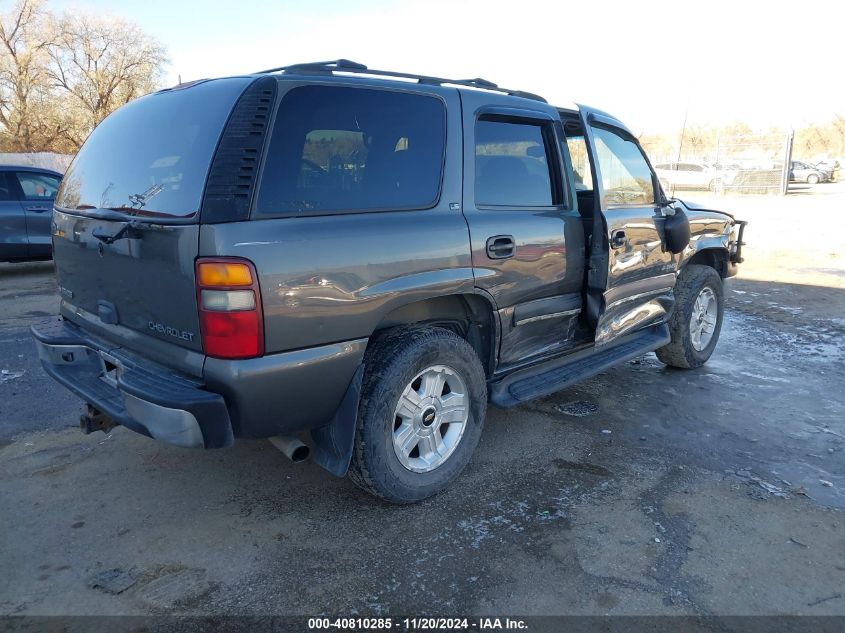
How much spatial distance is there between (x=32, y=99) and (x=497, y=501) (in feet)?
109

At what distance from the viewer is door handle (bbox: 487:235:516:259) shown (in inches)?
127

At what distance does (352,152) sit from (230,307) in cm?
93

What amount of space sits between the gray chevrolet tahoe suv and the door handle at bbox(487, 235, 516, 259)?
15 mm

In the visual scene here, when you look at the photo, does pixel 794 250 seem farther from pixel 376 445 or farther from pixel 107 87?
pixel 107 87

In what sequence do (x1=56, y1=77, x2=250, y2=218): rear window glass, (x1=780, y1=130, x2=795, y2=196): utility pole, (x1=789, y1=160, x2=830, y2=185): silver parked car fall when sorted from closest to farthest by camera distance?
(x1=56, y1=77, x2=250, y2=218): rear window glass → (x1=780, y1=130, x2=795, y2=196): utility pole → (x1=789, y1=160, x2=830, y2=185): silver parked car

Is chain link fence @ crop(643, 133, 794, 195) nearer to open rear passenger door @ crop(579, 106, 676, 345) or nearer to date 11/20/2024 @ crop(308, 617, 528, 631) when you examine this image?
Result: open rear passenger door @ crop(579, 106, 676, 345)

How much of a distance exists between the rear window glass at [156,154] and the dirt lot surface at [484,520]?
4.82 feet

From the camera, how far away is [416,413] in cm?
311

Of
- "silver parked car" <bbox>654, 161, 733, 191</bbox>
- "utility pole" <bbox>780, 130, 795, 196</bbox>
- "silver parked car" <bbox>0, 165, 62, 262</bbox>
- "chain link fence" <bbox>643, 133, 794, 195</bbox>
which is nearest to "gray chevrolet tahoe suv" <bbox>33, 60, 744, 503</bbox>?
"silver parked car" <bbox>0, 165, 62, 262</bbox>

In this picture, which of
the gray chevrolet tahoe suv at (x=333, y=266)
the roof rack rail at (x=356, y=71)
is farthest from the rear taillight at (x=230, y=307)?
the roof rack rail at (x=356, y=71)

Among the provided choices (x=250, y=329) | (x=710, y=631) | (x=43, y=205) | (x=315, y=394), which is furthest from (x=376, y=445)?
(x=43, y=205)

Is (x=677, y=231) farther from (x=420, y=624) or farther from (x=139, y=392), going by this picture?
(x=139, y=392)

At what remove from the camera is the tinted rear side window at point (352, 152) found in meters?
2.57

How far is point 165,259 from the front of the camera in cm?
253
